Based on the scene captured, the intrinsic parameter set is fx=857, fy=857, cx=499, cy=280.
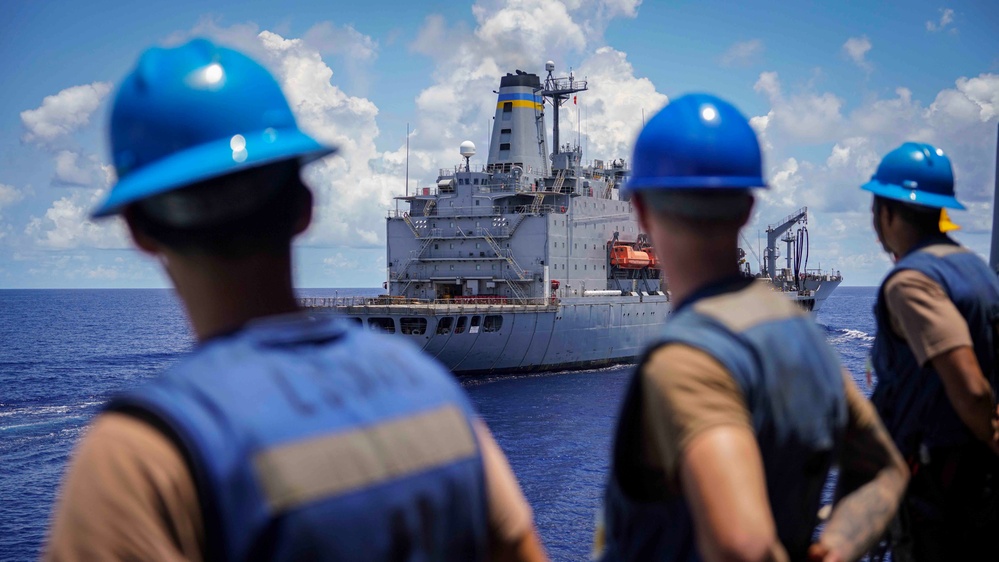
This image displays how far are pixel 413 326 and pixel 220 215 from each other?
116ft

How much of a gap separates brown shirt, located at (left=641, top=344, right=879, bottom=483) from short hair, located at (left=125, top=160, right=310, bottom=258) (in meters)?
1.00

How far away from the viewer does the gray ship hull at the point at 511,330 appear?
35938 mm

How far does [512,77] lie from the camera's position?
48500mm

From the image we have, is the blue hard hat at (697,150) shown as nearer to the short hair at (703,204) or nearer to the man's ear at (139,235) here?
the short hair at (703,204)

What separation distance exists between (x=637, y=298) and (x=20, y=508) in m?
31.0

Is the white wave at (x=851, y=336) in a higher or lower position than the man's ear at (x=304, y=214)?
lower

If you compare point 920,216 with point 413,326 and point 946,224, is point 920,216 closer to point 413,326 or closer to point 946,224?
point 946,224

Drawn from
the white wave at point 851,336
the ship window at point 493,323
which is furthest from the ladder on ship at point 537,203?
the white wave at point 851,336

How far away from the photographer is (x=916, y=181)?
14.0 feet

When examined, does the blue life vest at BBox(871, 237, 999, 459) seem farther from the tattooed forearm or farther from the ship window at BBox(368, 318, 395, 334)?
the ship window at BBox(368, 318, 395, 334)

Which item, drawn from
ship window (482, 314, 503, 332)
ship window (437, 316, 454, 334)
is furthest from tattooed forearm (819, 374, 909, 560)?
ship window (482, 314, 503, 332)

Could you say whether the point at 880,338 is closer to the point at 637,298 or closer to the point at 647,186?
the point at 647,186

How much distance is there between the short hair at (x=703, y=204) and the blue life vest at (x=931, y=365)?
175 cm

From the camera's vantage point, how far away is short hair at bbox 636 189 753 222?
244 cm
